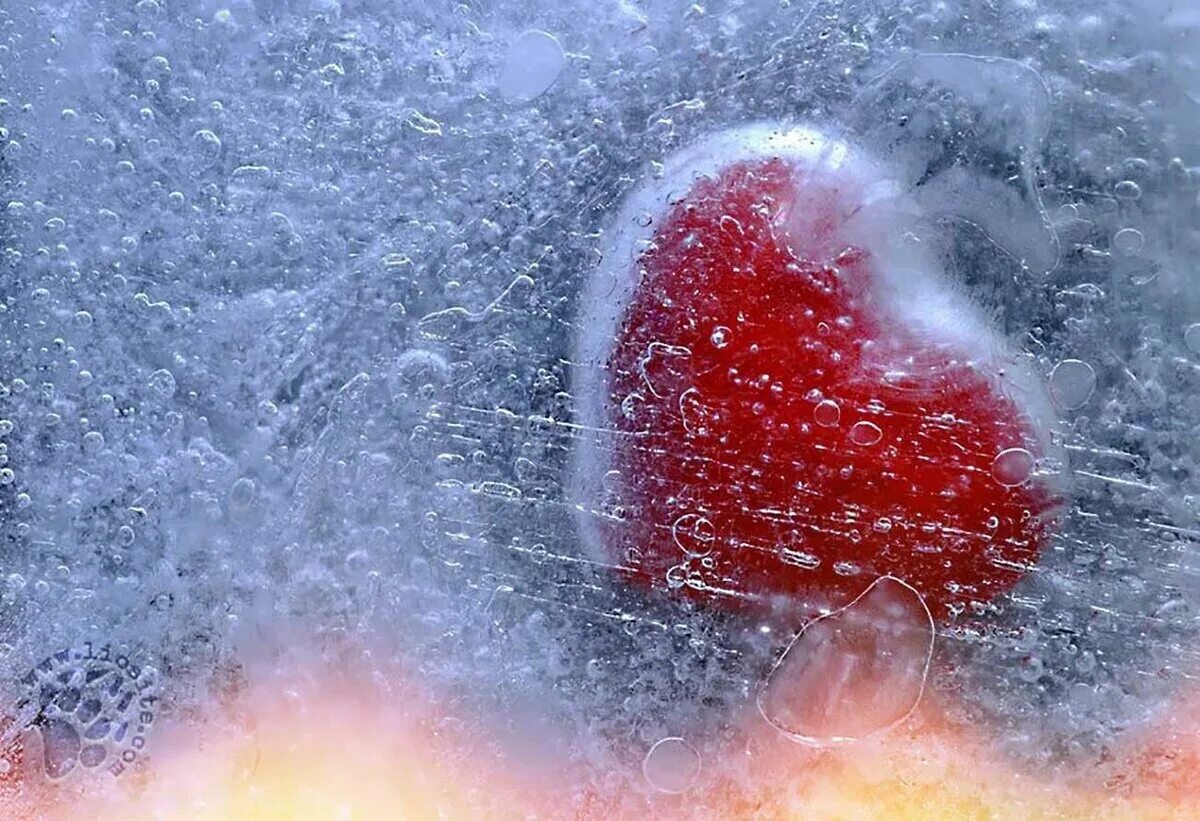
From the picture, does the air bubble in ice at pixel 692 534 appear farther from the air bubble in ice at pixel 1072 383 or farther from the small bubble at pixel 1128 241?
the small bubble at pixel 1128 241

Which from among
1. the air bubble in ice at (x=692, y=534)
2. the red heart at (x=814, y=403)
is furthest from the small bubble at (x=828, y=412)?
the air bubble in ice at (x=692, y=534)

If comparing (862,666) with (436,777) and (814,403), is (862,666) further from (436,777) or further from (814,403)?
(436,777)

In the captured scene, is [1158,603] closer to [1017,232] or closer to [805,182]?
[1017,232]

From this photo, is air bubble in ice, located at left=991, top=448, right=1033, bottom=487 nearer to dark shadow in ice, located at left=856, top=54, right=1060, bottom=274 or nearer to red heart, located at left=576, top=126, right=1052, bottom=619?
red heart, located at left=576, top=126, right=1052, bottom=619

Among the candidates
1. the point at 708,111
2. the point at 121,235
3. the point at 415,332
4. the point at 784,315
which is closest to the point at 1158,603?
the point at 784,315

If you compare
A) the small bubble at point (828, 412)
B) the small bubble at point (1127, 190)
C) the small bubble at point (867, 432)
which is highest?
the small bubble at point (1127, 190)

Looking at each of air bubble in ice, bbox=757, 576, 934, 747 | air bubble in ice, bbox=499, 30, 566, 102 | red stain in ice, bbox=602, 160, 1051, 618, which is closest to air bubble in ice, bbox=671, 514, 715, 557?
red stain in ice, bbox=602, 160, 1051, 618
